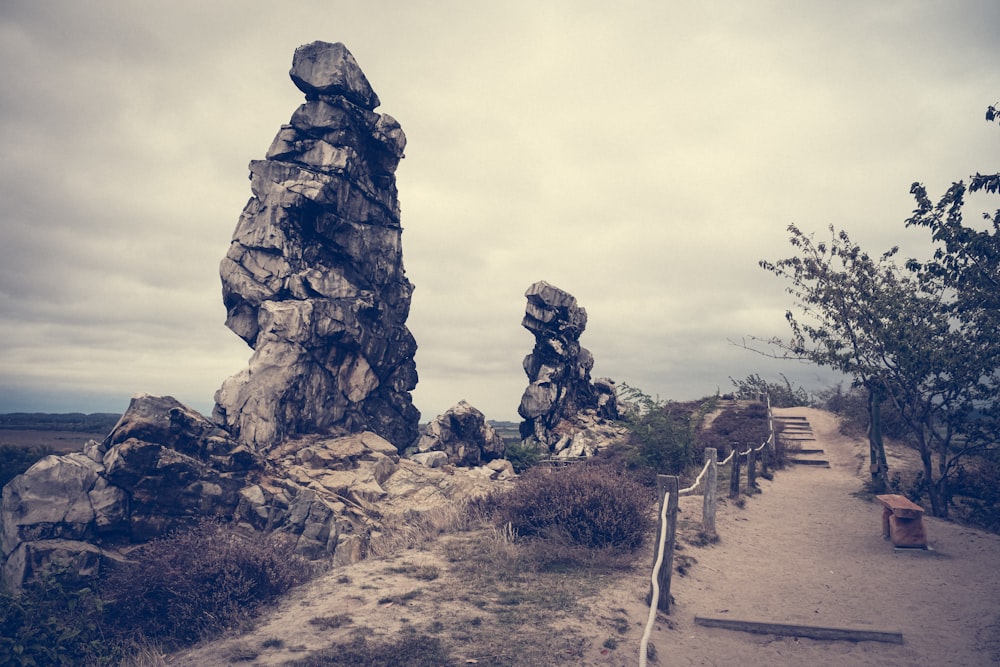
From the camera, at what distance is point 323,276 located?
97.1 feet

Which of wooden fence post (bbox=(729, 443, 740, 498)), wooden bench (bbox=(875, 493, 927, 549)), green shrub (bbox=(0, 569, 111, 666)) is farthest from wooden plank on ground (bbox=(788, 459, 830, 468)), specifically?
green shrub (bbox=(0, 569, 111, 666))

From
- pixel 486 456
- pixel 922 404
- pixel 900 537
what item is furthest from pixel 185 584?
pixel 486 456

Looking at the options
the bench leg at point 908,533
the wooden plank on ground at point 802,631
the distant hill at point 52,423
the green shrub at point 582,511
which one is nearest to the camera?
the wooden plank on ground at point 802,631

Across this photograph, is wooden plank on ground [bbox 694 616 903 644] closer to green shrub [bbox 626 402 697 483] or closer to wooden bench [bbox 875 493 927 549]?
wooden bench [bbox 875 493 927 549]

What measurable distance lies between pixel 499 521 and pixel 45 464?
11.7 m

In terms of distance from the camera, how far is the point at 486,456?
33.1m

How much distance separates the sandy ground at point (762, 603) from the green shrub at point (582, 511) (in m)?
0.75

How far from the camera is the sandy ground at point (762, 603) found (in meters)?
6.74

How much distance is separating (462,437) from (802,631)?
84.1 feet

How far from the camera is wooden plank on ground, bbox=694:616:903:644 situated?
7141 millimetres

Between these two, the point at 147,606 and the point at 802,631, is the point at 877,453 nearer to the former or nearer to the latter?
the point at 802,631

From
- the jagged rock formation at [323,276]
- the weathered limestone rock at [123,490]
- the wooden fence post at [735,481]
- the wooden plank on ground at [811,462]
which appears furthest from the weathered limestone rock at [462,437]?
the wooden fence post at [735,481]

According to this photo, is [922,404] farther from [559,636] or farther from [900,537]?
[559,636]

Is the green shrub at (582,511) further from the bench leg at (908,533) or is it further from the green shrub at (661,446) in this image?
the green shrub at (661,446)
